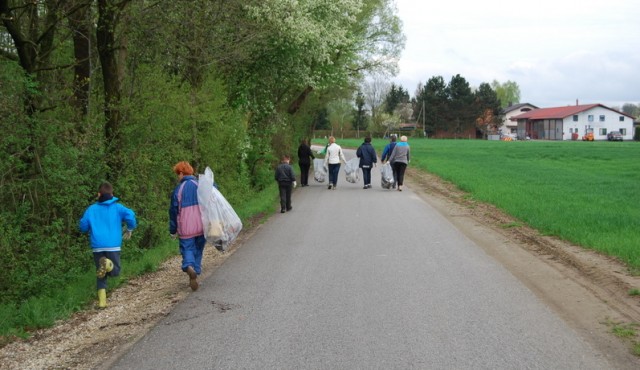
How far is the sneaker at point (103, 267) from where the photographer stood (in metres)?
8.21

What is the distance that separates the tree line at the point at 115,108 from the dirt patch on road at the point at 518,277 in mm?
1230

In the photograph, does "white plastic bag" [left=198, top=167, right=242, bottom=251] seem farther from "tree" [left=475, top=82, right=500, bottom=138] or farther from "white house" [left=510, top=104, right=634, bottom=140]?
"white house" [left=510, top=104, right=634, bottom=140]

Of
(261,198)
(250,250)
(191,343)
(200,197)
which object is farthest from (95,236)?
(261,198)

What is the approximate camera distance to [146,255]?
11.5 metres

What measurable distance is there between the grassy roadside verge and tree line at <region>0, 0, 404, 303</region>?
0.21m

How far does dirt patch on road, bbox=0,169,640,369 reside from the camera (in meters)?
6.22

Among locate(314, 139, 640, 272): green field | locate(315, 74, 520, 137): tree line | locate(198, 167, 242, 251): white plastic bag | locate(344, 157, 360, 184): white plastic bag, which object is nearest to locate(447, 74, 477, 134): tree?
locate(315, 74, 520, 137): tree line

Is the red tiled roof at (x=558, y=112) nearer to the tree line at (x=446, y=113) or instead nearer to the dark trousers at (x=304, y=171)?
the tree line at (x=446, y=113)

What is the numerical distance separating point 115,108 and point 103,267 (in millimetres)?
4099

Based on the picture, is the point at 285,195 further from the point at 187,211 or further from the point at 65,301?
the point at 65,301

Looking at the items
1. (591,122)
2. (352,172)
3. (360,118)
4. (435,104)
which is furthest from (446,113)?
(352,172)

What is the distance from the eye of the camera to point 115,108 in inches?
454

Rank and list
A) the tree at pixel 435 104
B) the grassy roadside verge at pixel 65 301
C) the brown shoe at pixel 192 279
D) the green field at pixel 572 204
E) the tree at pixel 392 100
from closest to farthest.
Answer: the grassy roadside verge at pixel 65 301
the brown shoe at pixel 192 279
the green field at pixel 572 204
the tree at pixel 435 104
the tree at pixel 392 100

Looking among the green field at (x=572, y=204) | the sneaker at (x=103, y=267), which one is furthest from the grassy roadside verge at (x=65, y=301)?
the green field at (x=572, y=204)
